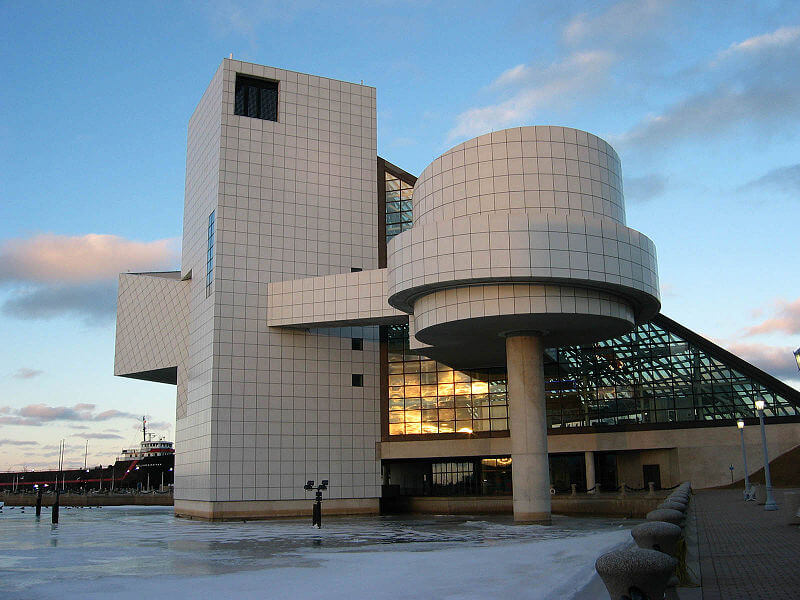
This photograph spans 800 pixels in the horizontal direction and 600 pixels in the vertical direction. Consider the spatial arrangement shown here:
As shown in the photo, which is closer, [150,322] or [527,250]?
[527,250]

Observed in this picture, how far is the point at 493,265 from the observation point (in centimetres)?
3675

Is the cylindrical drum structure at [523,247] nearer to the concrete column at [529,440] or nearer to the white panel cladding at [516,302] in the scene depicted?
the white panel cladding at [516,302]

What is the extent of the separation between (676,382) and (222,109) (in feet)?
132

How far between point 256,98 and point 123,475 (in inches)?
4142

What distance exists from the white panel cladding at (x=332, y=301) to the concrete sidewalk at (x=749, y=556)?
23.4 meters

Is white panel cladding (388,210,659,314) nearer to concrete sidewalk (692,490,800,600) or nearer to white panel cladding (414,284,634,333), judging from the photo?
white panel cladding (414,284,634,333)

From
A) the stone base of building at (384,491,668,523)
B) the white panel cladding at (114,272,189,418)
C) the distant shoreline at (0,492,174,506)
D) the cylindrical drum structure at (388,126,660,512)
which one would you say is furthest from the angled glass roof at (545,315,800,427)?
the distant shoreline at (0,492,174,506)

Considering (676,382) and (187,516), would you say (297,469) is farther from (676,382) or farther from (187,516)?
(676,382)

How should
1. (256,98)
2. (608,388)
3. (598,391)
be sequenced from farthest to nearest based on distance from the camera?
(608,388), (598,391), (256,98)

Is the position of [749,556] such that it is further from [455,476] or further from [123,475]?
[123,475]

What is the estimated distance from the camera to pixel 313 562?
22781 millimetres

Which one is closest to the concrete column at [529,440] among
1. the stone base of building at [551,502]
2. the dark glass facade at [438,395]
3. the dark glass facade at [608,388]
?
Answer: the stone base of building at [551,502]

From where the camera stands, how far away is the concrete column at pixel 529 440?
3981cm

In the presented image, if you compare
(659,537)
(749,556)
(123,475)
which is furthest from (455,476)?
(123,475)
